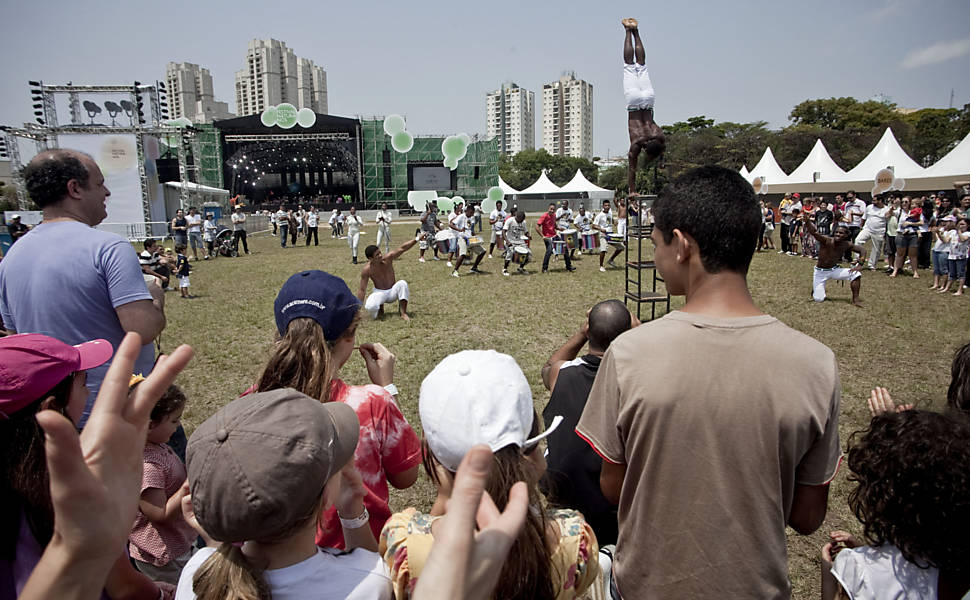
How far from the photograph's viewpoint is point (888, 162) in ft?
83.9

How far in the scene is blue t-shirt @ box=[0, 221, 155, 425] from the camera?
7.62ft

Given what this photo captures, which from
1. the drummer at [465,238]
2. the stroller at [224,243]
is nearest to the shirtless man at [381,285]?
the drummer at [465,238]

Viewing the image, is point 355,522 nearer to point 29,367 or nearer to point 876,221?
point 29,367

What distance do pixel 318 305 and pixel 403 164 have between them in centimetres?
4573

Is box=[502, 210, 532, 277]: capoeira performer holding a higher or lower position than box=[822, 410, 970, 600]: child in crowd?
higher

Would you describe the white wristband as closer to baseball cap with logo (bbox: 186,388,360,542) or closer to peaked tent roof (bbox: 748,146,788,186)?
baseball cap with logo (bbox: 186,388,360,542)

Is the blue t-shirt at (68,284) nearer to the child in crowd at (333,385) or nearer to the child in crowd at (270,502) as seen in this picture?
the child in crowd at (333,385)

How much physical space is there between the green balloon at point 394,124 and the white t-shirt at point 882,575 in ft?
129

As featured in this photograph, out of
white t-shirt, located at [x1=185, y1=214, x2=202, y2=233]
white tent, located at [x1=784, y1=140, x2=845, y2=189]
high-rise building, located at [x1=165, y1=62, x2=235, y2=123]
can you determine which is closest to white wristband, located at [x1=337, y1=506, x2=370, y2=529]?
white t-shirt, located at [x1=185, y1=214, x2=202, y2=233]

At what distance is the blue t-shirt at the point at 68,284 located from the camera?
7.62ft

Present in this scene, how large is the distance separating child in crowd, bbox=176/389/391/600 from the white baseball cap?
258 millimetres

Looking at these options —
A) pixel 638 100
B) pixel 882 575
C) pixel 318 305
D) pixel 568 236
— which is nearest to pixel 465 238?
pixel 568 236

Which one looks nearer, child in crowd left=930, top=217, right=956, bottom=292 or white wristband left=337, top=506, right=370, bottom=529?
white wristband left=337, top=506, right=370, bottom=529

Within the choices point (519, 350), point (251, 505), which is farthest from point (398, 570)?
point (519, 350)
